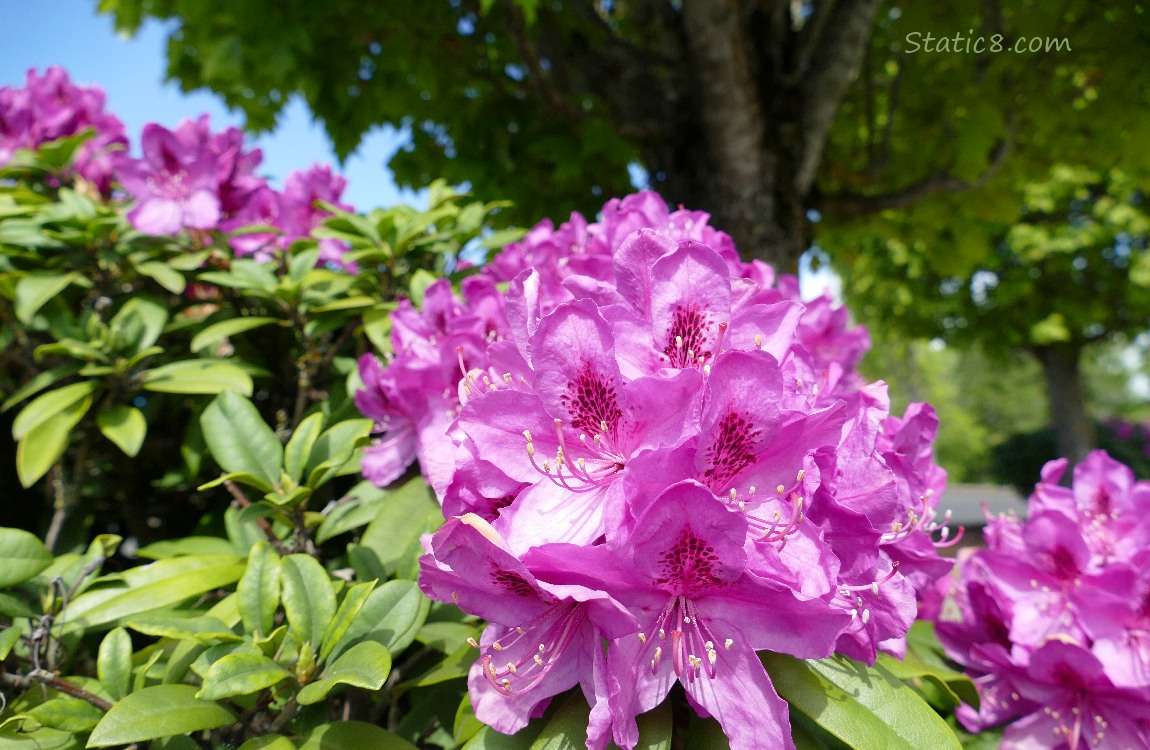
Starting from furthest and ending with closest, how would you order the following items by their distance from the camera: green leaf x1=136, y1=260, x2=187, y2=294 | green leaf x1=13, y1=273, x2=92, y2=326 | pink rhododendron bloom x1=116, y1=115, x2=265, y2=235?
pink rhododendron bloom x1=116, y1=115, x2=265, y2=235
green leaf x1=136, y1=260, x2=187, y2=294
green leaf x1=13, y1=273, x2=92, y2=326

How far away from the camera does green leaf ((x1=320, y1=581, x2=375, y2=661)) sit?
0.93m

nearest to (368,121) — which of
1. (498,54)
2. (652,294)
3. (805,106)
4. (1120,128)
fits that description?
(498,54)

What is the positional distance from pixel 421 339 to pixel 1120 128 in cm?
378

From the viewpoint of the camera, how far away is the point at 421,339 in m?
1.36

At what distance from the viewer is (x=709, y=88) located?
302 centimetres

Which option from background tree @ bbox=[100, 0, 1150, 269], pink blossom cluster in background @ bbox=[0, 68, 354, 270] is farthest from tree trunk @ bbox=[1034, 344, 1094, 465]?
pink blossom cluster in background @ bbox=[0, 68, 354, 270]

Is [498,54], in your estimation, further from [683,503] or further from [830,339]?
[683,503]

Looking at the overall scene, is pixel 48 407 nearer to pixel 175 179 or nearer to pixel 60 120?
pixel 175 179

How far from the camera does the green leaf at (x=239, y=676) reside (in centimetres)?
83

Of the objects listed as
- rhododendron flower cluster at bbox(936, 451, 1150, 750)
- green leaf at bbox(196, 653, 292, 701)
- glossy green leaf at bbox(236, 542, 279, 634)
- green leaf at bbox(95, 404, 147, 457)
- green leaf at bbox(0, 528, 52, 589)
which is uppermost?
green leaf at bbox(95, 404, 147, 457)

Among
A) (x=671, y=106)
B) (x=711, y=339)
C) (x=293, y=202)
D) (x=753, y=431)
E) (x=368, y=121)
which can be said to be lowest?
(x=753, y=431)

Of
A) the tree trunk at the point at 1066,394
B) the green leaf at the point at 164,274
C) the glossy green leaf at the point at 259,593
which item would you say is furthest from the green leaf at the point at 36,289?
the tree trunk at the point at 1066,394

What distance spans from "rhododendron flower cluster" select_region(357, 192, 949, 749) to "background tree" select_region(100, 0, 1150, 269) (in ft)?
6.17

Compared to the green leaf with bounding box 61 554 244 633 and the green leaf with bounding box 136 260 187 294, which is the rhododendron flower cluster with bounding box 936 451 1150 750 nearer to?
the green leaf with bounding box 61 554 244 633
